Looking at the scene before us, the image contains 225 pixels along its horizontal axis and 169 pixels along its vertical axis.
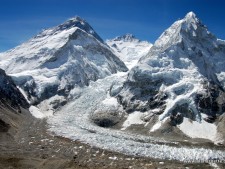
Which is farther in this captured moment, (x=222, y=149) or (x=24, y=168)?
(x=222, y=149)

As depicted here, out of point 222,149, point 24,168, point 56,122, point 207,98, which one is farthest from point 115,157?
point 207,98

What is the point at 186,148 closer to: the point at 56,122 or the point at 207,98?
the point at 207,98

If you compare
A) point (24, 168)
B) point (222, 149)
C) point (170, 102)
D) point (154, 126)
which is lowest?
point (24, 168)

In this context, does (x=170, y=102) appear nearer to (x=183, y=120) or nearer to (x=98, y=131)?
(x=183, y=120)

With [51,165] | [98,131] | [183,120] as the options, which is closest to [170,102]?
[183,120]

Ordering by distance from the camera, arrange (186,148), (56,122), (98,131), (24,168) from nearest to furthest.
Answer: (24,168)
(186,148)
(98,131)
(56,122)

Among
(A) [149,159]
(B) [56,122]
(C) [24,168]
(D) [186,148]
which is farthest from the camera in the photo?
(B) [56,122]

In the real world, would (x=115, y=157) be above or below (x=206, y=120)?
below

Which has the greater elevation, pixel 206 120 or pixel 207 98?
pixel 207 98

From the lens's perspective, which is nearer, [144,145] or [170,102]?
[144,145]
